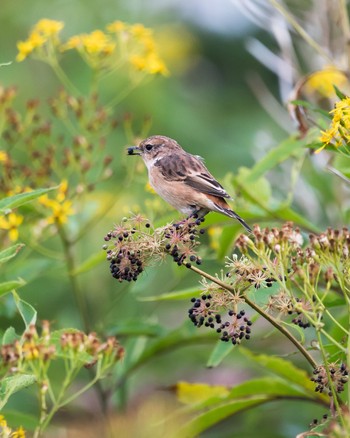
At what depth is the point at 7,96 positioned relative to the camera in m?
5.43

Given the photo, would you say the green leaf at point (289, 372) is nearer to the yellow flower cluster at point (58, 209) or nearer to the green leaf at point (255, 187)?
the green leaf at point (255, 187)

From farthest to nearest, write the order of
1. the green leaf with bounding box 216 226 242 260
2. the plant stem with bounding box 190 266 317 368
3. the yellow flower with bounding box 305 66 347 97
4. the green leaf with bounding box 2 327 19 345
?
the yellow flower with bounding box 305 66 347 97 < the green leaf with bounding box 216 226 242 260 < the green leaf with bounding box 2 327 19 345 < the plant stem with bounding box 190 266 317 368

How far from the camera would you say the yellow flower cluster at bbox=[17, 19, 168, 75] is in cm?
581

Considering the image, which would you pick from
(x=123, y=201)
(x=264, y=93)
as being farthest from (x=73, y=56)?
(x=123, y=201)

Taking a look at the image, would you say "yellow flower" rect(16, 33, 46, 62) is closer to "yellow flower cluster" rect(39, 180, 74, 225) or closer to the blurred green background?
the blurred green background

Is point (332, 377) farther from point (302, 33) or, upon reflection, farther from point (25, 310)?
point (302, 33)

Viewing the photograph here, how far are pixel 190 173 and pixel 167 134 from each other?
4540 mm

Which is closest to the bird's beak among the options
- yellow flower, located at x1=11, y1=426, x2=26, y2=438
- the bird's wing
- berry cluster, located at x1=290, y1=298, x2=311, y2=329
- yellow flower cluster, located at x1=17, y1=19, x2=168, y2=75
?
the bird's wing

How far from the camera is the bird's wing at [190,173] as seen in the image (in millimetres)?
4730

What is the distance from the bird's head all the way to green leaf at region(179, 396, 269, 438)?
1.48 meters

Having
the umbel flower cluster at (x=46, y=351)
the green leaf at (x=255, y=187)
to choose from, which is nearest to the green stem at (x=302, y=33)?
the green leaf at (x=255, y=187)

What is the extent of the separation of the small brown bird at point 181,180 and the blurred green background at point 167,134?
0.13 meters

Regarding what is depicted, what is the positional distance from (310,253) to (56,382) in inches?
136

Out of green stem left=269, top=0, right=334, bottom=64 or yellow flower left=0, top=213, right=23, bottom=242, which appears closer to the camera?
green stem left=269, top=0, right=334, bottom=64
